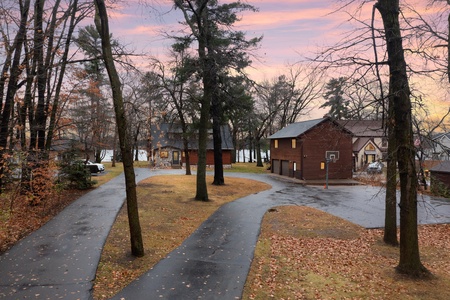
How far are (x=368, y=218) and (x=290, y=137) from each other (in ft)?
67.5

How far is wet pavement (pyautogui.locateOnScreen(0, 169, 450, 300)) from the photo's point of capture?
6895 mm

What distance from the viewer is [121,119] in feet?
29.3

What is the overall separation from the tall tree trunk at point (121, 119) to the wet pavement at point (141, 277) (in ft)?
3.68

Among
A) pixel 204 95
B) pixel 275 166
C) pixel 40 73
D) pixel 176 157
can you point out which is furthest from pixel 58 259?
pixel 176 157

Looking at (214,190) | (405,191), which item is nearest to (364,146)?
(214,190)

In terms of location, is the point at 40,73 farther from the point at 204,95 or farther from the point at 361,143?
the point at 361,143

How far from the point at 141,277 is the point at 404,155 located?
23.7 feet

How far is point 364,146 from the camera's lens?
150ft

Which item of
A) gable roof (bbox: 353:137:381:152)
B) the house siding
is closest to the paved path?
the house siding

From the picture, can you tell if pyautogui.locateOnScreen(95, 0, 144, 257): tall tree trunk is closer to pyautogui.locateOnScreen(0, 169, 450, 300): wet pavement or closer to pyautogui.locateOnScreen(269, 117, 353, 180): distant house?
pyautogui.locateOnScreen(0, 169, 450, 300): wet pavement

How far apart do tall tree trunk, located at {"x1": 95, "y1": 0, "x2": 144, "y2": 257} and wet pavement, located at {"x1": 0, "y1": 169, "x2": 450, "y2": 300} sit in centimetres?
112

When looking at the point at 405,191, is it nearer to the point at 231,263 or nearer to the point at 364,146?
the point at 231,263

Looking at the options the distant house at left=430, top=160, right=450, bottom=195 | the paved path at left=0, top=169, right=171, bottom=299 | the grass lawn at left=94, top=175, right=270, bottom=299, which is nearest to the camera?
the paved path at left=0, top=169, right=171, bottom=299

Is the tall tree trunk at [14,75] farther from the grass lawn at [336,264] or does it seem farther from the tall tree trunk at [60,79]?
the grass lawn at [336,264]
